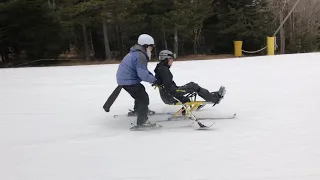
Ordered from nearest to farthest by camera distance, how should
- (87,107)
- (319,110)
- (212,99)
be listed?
(212,99)
(319,110)
(87,107)

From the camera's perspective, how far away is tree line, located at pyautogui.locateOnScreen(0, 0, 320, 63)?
20.9 metres

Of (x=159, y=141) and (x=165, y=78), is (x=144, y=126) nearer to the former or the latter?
(x=159, y=141)

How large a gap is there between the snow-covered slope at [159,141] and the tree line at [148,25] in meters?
13.0

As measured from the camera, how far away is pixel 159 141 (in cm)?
501

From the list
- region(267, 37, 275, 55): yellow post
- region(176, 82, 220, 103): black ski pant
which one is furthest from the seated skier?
region(267, 37, 275, 55): yellow post

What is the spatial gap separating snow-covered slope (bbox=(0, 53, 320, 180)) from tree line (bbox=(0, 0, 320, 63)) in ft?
42.8

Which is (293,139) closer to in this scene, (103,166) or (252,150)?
(252,150)

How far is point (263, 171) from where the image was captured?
12.6 feet

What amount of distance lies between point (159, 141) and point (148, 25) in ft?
66.9

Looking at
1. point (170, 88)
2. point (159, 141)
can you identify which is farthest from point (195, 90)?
point (159, 141)

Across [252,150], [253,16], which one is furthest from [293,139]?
[253,16]

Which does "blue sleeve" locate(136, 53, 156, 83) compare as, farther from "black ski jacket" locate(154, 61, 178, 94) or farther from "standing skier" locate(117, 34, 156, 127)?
"black ski jacket" locate(154, 61, 178, 94)

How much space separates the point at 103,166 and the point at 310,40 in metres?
27.1

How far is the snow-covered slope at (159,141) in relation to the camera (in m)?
3.95
